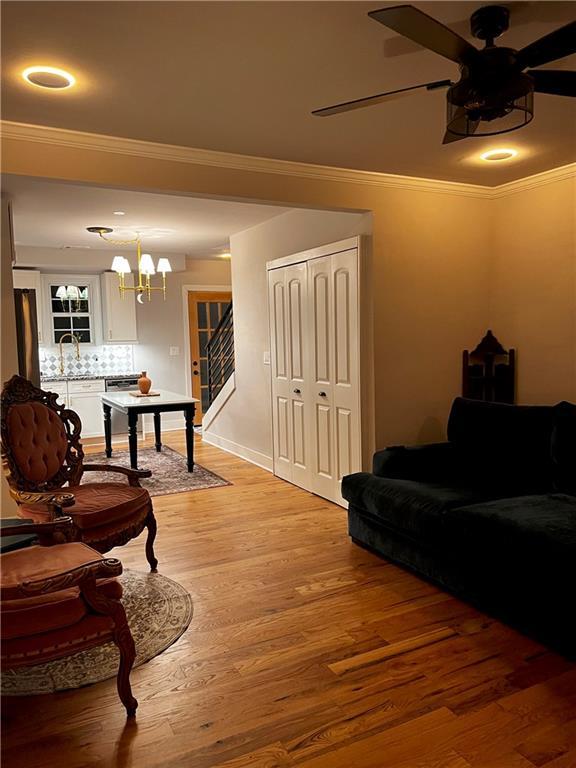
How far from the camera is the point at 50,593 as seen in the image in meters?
2.23

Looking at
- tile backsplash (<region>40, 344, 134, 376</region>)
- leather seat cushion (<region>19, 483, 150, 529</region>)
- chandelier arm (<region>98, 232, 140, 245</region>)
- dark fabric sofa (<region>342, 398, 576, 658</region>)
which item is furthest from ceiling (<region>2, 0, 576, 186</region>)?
tile backsplash (<region>40, 344, 134, 376</region>)

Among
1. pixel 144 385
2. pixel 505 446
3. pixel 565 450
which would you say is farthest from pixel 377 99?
pixel 144 385

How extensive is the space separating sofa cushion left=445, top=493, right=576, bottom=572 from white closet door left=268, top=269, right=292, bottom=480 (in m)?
2.61

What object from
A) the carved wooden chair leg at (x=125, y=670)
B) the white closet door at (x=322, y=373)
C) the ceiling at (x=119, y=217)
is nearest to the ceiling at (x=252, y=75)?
the ceiling at (x=119, y=217)

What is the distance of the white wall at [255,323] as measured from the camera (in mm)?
5441

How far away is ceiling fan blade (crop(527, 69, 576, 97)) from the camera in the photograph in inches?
78.4

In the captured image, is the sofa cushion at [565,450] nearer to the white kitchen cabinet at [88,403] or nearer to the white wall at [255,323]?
the white wall at [255,323]

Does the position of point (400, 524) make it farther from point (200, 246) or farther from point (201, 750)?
point (200, 246)

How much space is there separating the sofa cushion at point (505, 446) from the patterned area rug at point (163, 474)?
2.57 meters

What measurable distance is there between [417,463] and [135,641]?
213 centimetres

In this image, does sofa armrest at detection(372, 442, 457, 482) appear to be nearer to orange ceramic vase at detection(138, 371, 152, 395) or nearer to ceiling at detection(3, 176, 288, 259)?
ceiling at detection(3, 176, 288, 259)

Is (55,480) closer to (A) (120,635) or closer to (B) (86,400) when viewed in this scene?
(A) (120,635)

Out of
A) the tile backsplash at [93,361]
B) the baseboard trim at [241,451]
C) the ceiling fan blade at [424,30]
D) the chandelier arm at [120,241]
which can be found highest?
the chandelier arm at [120,241]

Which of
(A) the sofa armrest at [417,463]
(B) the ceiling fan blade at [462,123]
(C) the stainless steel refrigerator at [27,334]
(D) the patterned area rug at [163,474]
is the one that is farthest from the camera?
(D) the patterned area rug at [163,474]
